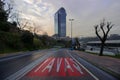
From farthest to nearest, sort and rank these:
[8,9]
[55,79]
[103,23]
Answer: [8,9], [103,23], [55,79]

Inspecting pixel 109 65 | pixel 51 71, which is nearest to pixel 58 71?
pixel 51 71

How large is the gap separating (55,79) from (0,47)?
46.4m

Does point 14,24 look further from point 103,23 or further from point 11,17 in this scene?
point 103,23

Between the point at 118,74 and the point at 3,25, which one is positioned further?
the point at 3,25

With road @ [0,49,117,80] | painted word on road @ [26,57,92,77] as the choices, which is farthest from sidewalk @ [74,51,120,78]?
painted word on road @ [26,57,92,77]

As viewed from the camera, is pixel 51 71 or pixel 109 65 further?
pixel 109 65

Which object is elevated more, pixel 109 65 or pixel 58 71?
pixel 109 65

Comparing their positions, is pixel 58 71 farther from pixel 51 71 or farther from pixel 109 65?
pixel 109 65

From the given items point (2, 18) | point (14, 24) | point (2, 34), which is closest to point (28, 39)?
point (14, 24)

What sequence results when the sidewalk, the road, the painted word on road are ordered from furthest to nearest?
the sidewalk
the painted word on road
the road

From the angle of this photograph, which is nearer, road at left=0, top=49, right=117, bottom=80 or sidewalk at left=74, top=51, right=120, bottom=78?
road at left=0, top=49, right=117, bottom=80

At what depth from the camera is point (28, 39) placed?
298 feet

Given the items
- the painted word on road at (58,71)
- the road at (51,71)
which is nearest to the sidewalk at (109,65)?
the road at (51,71)

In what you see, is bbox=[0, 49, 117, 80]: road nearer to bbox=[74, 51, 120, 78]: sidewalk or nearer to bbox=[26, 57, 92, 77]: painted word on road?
bbox=[26, 57, 92, 77]: painted word on road
